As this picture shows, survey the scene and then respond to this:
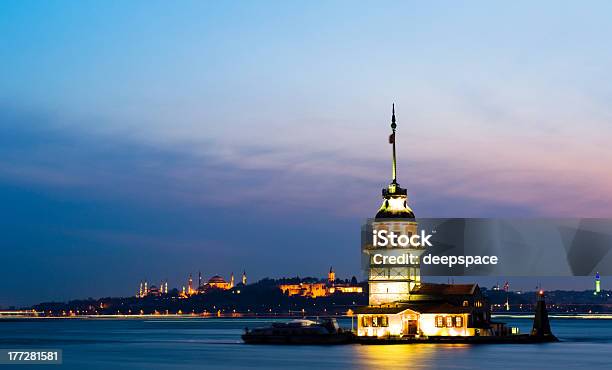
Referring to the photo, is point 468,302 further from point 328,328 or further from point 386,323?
point 328,328

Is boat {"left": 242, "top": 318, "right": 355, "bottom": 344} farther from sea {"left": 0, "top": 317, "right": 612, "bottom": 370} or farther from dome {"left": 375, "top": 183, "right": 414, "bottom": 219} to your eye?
dome {"left": 375, "top": 183, "right": 414, "bottom": 219}

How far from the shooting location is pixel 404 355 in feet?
315

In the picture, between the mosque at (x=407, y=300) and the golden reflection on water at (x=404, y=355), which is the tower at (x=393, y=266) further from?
the golden reflection on water at (x=404, y=355)

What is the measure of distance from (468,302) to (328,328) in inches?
614

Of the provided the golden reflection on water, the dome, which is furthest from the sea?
the dome

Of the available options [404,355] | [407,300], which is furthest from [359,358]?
[407,300]

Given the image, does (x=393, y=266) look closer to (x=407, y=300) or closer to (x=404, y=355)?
(x=407, y=300)

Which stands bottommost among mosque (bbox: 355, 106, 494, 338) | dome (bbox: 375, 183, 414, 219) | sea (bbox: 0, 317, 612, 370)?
sea (bbox: 0, 317, 612, 370)

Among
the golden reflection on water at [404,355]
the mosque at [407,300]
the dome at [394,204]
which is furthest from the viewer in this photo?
the dome at [394,204]

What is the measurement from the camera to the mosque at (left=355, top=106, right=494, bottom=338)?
10819 cm

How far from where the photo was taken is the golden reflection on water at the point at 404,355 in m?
88.4

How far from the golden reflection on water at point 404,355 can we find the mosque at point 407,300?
2.45m

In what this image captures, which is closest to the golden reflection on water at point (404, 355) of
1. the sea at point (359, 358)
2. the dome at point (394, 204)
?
the sea at point (359, 358)

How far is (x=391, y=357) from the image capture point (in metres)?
94.7
